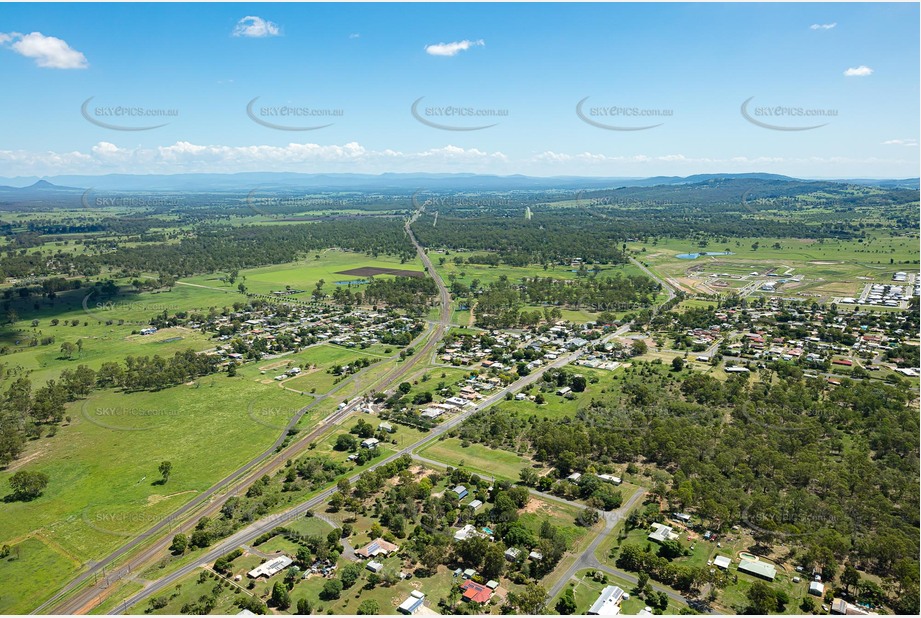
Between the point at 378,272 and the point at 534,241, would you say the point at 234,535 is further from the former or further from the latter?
the point at 534,241

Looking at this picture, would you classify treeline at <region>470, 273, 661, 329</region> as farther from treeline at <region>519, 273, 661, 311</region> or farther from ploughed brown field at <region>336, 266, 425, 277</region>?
ploughed brown field at <region>336, 266, 425, 277</region>

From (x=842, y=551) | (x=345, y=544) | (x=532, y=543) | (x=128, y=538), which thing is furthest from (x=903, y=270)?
(x=128, y=538)

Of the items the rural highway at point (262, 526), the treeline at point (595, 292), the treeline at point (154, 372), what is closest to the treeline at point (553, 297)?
the treeline at point (595, 292)

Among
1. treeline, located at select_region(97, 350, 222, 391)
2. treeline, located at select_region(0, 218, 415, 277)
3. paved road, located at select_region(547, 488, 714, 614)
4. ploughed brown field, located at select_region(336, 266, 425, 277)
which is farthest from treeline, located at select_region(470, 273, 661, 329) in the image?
paved road, located at select_region(547, 488, 714, 614)

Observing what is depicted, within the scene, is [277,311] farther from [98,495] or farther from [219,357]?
[98,495]

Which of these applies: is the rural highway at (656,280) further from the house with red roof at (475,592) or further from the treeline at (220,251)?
the house with red roof at (475,592)

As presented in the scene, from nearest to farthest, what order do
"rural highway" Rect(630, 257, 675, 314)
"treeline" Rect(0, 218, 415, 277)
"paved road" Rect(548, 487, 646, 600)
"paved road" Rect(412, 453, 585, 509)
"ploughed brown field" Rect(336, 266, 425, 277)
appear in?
"paved road" Rect(548, 487, 646, 600), "paved road" Rect(412, 453, 585, 509), "rural highway" Rect(630, 257, 675, 314), "ploughed brown field" Rect(336, 266, 425, 277), "treeline" Rect(0, 218, 415, 277)

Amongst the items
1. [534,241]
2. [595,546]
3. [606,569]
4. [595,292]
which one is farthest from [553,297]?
[606,569]
